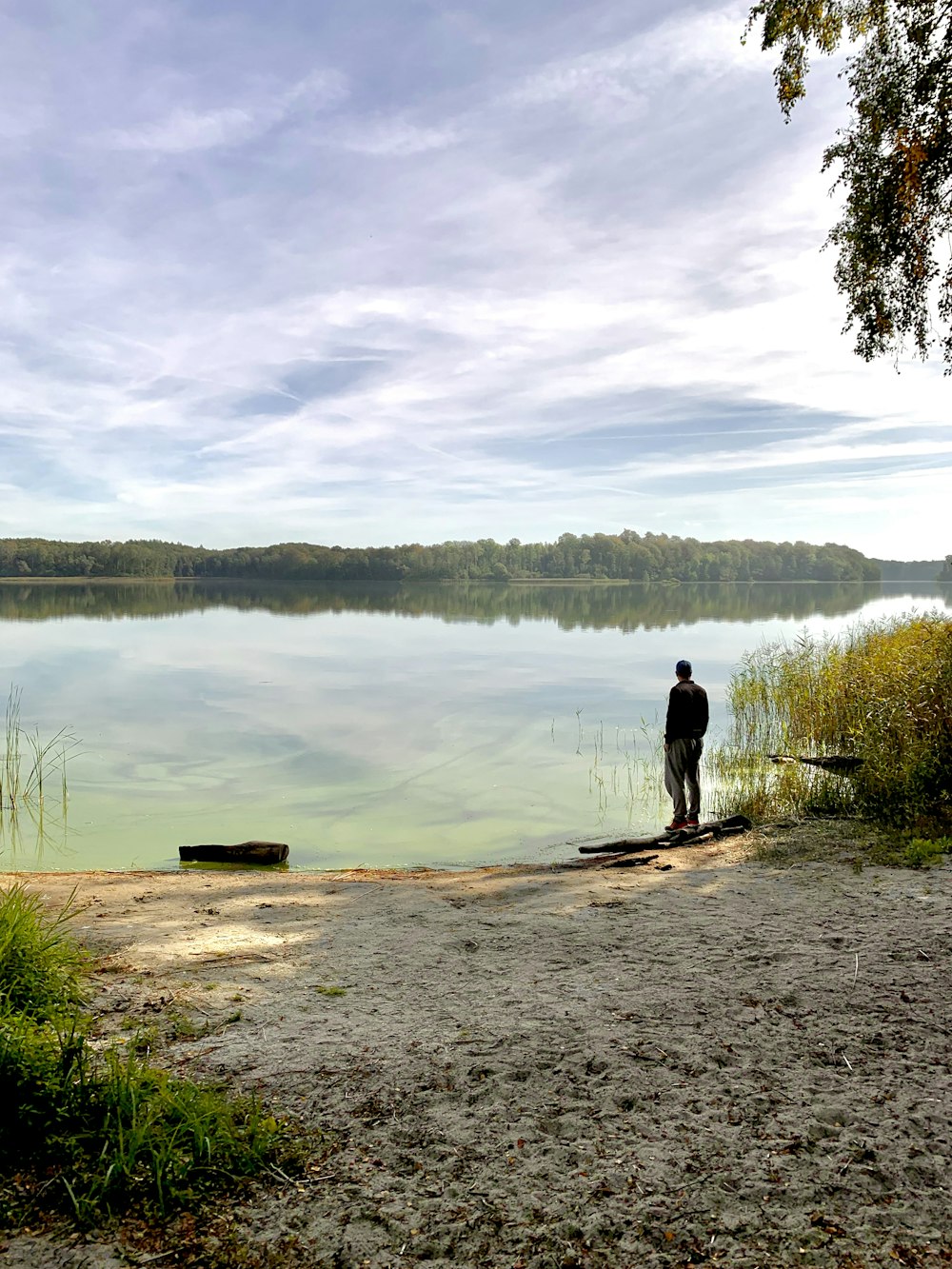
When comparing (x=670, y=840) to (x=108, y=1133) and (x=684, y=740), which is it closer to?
(x=684, y=740)

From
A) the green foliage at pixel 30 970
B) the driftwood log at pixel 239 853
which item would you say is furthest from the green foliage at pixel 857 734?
the green foliage at pixel 30 970

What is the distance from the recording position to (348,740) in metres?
20.2

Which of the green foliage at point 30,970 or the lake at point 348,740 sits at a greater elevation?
the green foliage at point 30,970

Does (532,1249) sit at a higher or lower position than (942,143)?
lower

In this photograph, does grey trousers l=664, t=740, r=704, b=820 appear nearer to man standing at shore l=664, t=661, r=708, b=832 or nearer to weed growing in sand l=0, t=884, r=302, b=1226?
man standing at shore l=664, t=661, r=708, b=832

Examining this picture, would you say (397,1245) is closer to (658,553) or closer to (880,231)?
(880,231)

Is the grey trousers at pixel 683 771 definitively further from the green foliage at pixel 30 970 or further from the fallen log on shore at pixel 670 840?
the green foliage at pixel 30 970

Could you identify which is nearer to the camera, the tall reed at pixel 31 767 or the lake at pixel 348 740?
the lake at pixel 348 740

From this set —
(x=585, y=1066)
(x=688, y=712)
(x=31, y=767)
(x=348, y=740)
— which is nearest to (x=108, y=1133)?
(x=585, y=1066)

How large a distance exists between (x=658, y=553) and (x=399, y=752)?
5320 inches

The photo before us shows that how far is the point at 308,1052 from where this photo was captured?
15.1ft

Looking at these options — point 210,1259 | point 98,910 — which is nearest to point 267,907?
point 98,910

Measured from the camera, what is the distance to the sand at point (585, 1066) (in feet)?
10.7

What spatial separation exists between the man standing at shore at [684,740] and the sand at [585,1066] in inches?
161
